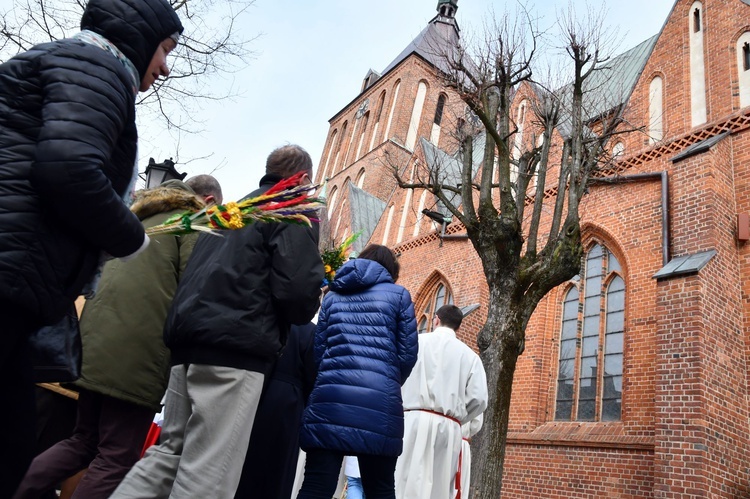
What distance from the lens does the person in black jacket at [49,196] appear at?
1677 millimetres

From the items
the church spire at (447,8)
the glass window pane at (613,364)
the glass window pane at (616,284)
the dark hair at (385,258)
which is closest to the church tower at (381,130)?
the church spire at (447,8)

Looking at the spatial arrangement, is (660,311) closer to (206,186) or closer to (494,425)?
(494,425)

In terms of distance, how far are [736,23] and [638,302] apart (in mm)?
6177

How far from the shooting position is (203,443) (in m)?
2.50

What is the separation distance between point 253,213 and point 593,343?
10.6 metres

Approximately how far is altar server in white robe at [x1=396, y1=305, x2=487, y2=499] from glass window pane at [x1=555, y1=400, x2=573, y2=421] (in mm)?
7108

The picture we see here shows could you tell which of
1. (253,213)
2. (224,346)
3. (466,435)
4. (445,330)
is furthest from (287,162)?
(466,435)

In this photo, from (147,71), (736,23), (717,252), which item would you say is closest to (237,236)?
(147,71)

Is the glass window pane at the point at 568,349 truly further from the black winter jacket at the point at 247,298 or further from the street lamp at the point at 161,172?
the black winter jacket at the point at 247,298

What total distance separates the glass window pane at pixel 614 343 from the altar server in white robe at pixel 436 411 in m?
6.87

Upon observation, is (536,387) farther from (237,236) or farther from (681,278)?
(237,236)

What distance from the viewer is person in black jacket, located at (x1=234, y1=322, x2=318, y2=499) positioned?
3.11m

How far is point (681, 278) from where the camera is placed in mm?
9297

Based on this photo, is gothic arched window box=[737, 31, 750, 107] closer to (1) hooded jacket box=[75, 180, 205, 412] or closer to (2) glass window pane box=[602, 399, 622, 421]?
(2) glass window pane box=[602, 399, 622, 421]
